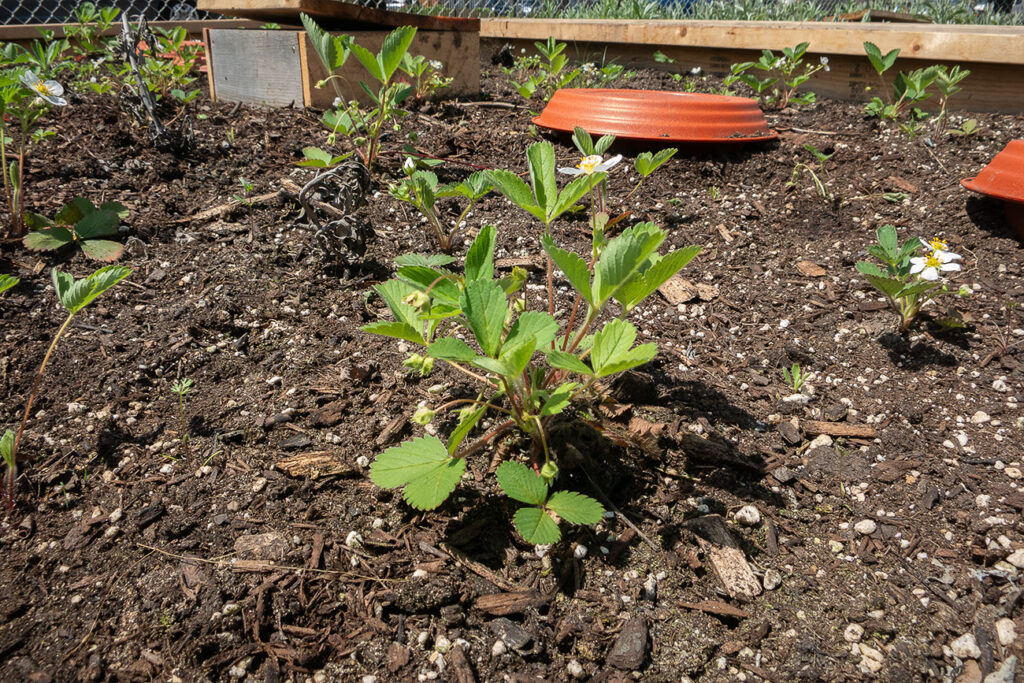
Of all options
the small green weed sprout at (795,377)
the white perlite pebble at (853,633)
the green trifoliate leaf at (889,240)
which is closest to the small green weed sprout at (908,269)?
the green trifoliate leaf at (889,240)

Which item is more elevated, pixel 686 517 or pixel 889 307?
pixel 889 307

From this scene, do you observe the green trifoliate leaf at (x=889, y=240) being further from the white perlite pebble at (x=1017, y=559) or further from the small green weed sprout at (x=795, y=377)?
the white perlite pebble at (x=1017, y=559)

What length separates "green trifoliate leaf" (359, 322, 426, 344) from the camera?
1.14m

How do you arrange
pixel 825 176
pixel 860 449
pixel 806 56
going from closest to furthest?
pixel 860 449
pixel 825 176
pixel 806 56

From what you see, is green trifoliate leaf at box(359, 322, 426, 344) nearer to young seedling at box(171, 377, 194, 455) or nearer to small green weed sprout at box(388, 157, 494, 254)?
young seedling at box(171, 377, 194, 455)

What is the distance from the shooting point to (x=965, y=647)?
1.16 meters

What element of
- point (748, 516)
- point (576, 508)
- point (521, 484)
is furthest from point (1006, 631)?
point (521, 484)

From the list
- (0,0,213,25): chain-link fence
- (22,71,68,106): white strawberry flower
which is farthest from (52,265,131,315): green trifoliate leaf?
(0,0,213,25): chain-link fence

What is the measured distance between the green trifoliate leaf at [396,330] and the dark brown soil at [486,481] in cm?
37

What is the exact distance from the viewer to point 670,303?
2064 mm

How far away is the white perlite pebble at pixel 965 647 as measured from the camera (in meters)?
1.15

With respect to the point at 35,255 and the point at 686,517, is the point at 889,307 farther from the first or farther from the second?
the point at 35,255

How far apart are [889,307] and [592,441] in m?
1.13

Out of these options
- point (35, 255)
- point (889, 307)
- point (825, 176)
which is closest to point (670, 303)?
point (889, 307)
